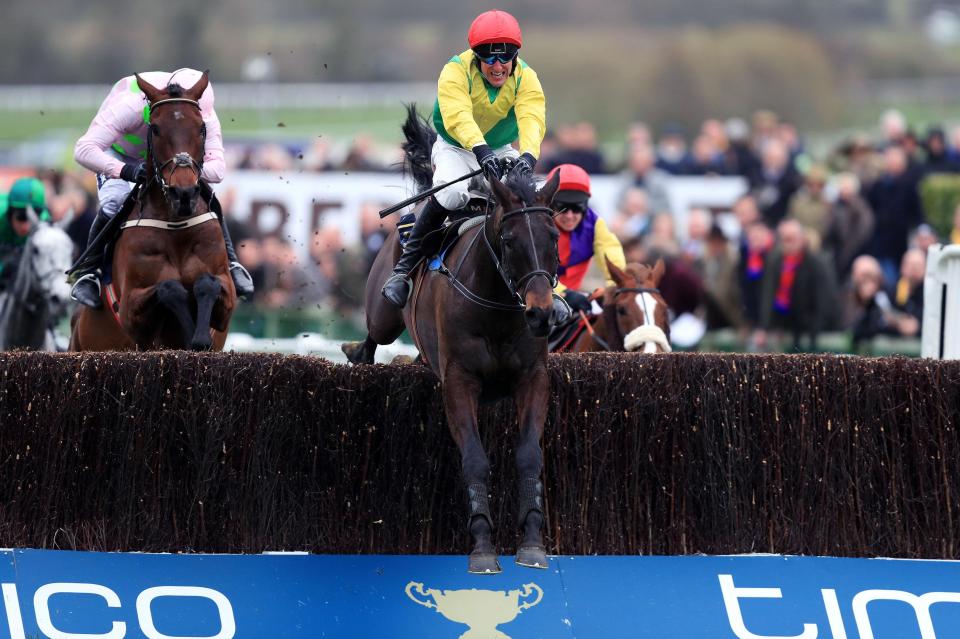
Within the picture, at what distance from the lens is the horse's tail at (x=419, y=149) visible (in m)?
9.35

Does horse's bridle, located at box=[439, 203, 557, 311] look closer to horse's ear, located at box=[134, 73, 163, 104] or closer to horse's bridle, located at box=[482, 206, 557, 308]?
horse's bridle, located at box=[482, 206, 557, 308]

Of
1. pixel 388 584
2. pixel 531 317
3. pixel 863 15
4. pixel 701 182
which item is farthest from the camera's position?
pixel 863 15

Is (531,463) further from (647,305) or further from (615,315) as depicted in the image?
(615,315)

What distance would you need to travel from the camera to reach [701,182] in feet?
58.4

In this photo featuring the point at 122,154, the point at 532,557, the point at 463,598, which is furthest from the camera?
the point at 122,154

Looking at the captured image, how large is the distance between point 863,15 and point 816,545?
103 ft

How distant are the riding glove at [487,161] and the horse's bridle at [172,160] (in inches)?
74.0

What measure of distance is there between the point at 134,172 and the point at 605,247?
2.96 metres

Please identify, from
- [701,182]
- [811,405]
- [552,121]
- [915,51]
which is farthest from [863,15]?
[811,405]

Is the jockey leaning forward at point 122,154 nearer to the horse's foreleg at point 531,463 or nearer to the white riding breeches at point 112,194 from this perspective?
the white riding breeches at point 112,194

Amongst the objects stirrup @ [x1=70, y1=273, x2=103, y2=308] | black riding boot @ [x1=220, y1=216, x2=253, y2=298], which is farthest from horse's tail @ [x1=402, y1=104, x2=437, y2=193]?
stirrup @ [x1=70, y1=273, x2=103, y2=308]

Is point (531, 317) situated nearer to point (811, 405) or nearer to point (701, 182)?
Result: point (811, 405)

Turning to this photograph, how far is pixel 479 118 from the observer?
27.0 feet

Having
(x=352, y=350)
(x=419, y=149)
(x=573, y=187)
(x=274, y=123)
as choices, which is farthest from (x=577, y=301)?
(x=274, y=123)
